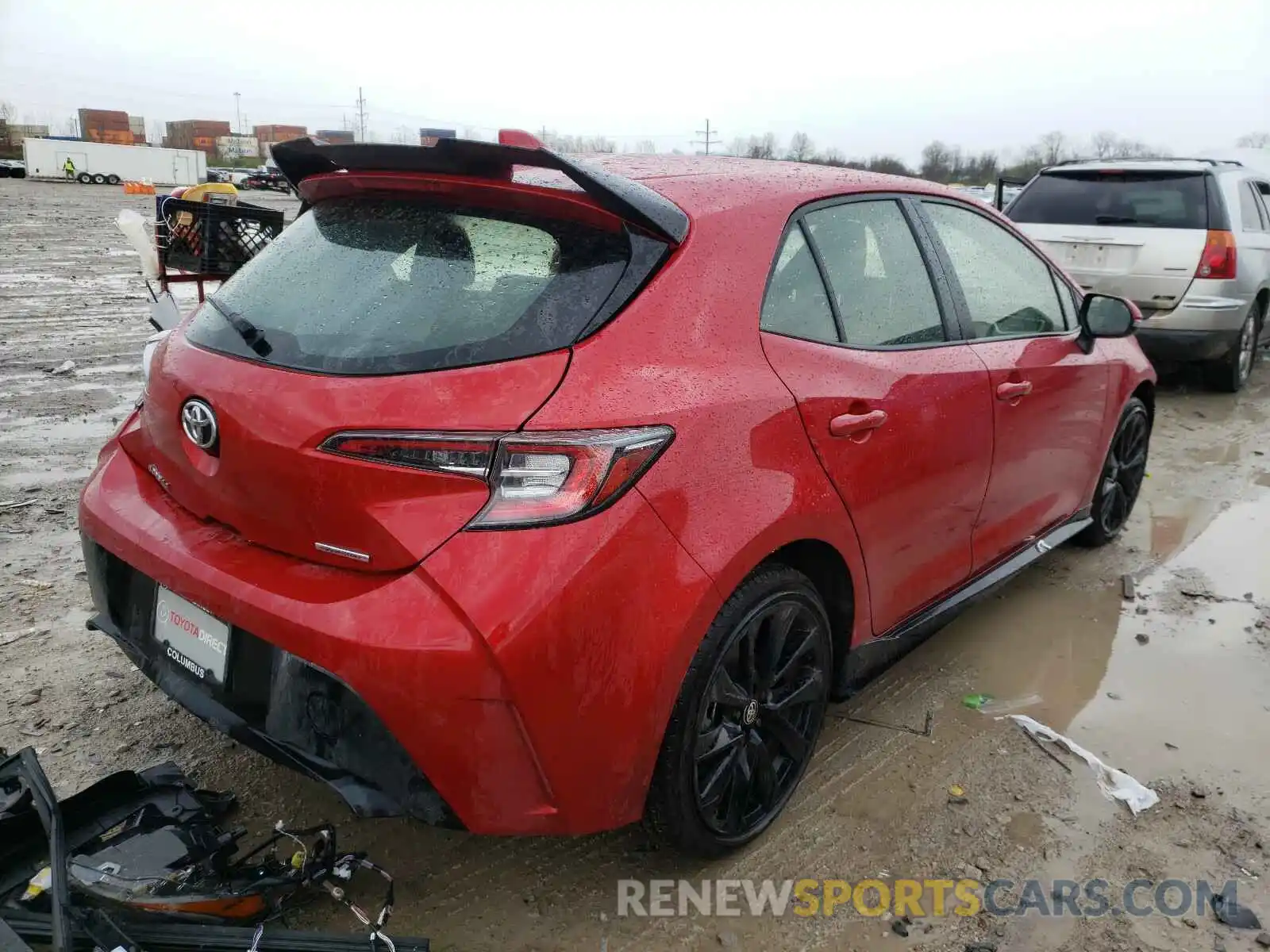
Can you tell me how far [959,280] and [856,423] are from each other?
966mm

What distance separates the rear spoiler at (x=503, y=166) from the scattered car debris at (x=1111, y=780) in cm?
201

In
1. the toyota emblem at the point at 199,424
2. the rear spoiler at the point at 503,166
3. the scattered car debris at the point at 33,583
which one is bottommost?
the scattered car debris at the point at 33,583

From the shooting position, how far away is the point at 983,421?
299 centimetres

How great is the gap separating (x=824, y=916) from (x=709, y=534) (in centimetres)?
101

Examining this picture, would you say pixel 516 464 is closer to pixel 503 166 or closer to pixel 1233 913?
pixel 503 166

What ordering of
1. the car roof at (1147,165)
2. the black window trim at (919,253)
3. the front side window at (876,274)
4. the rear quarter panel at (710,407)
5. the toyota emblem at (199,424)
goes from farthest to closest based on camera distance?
the car roof at (1147,165) < the front side window at (876,274) < the black window trim at (919,253) < the toyota emblem at (199,424) < the rear quarter panel at (710,407)

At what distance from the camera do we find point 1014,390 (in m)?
3.13

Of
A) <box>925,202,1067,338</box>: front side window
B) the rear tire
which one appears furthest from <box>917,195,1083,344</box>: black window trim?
the rear tire

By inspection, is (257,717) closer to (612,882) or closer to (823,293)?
(612,882)

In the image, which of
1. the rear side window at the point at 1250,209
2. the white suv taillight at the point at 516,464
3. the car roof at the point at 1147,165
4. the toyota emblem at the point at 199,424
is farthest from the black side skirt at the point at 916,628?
the rear side window at the point at 1250,209

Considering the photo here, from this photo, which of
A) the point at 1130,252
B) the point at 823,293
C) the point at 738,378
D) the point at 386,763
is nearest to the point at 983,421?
the point at 823,293

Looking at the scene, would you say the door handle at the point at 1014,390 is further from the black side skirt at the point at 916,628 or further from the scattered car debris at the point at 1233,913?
the scattered car debris at the point at 1233,913

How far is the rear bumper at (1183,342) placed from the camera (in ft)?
23.7

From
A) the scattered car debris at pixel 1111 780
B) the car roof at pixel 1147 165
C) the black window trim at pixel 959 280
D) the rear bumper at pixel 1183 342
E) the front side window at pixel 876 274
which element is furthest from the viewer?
the car roof at pixel 1147 165
